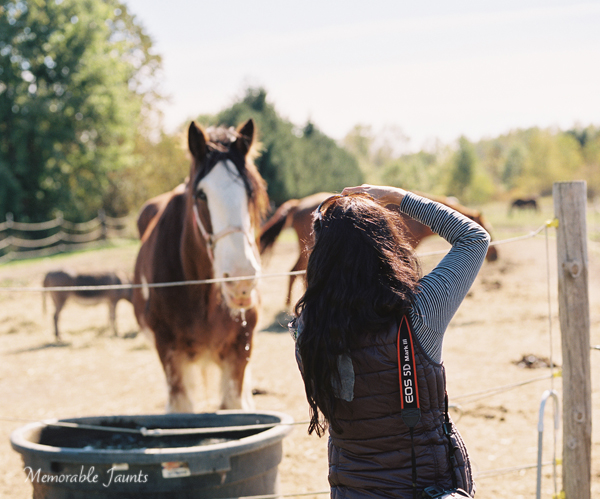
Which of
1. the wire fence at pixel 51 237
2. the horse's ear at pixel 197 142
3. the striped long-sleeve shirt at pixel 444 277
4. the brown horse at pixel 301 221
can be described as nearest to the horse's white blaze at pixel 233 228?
the horse's ear at pixel 197 142

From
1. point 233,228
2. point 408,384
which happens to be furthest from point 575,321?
point 233,228

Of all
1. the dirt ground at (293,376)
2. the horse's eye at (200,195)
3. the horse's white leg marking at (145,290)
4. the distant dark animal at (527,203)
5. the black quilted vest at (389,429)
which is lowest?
the dirt ground at (293,376)

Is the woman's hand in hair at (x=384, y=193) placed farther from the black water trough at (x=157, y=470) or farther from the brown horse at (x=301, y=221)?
the brown horse at (x=301, y=221)

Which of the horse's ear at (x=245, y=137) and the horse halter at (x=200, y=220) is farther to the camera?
the horse's ear at (x=245, y=137)

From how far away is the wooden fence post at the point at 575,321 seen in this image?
2543 mm

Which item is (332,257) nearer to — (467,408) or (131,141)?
(467,408)

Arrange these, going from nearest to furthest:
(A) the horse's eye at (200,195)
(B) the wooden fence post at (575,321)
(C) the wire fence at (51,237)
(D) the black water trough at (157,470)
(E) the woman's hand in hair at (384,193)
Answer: (E) the woman's hand in hair at (384,193)
(D) the black water trough at (157,470)
(B) the wooden fence post at (575,321)
(A) the horse's eye at (200,195)
(C) the wire fence at (51,237)

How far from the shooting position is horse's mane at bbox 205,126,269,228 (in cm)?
294

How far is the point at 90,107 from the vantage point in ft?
87.1

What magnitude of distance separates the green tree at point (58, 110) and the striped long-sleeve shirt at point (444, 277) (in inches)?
1039

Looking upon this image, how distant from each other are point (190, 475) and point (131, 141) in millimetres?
29199

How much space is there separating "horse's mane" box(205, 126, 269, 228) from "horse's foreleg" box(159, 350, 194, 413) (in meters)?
0.93

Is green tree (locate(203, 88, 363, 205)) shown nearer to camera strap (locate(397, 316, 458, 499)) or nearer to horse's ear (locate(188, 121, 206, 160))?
horse's ear (locate(188, 121, 206, 160))

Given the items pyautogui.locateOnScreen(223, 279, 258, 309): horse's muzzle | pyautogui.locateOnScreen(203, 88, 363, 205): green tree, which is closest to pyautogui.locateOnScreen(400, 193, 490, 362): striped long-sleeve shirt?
pyautogui.locateOnScreen(223, 279, 258, 309): horse's muzzle
